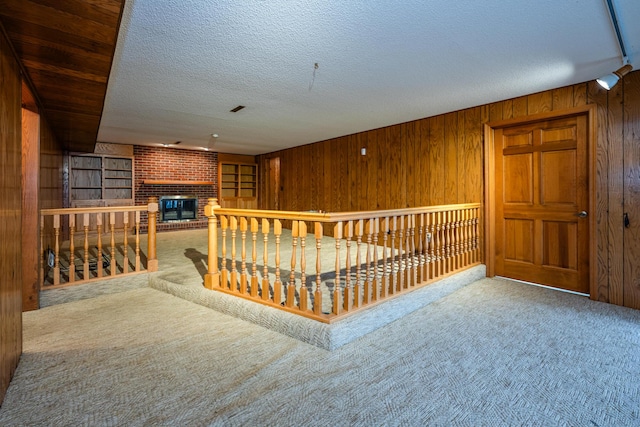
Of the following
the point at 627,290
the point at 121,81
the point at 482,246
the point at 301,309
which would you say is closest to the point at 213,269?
the point at 301,309

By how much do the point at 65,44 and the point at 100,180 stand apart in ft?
19.7

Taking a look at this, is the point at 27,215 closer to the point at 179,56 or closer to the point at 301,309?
the point at 179,56

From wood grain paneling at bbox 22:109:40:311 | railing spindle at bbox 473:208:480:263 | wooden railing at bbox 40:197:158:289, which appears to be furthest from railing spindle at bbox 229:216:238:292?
railing spindle at bbox 473:208:480:263

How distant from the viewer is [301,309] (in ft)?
7.89

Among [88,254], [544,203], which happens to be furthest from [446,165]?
[88,254]

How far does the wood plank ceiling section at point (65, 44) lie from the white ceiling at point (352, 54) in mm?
193

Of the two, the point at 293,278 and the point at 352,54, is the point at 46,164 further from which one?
the point at 352,54

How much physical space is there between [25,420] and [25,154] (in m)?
2.56

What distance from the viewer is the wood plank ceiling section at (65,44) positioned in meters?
1.70

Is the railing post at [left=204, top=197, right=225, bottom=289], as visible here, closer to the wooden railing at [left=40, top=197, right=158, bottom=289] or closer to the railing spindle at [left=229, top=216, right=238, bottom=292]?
the railing spindle at [left=229, top=216, right=238, bottom=292]

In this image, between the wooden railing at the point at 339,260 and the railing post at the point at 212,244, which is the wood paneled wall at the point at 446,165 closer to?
the wooden railing at the point at 339,260

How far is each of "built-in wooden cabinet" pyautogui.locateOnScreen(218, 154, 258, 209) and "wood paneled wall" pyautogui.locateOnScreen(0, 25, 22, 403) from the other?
6.51 meters

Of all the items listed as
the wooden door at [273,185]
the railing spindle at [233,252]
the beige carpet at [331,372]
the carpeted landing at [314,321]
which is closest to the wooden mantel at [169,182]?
the wooden door at [273,185]

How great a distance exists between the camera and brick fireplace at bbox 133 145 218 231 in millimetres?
7539
